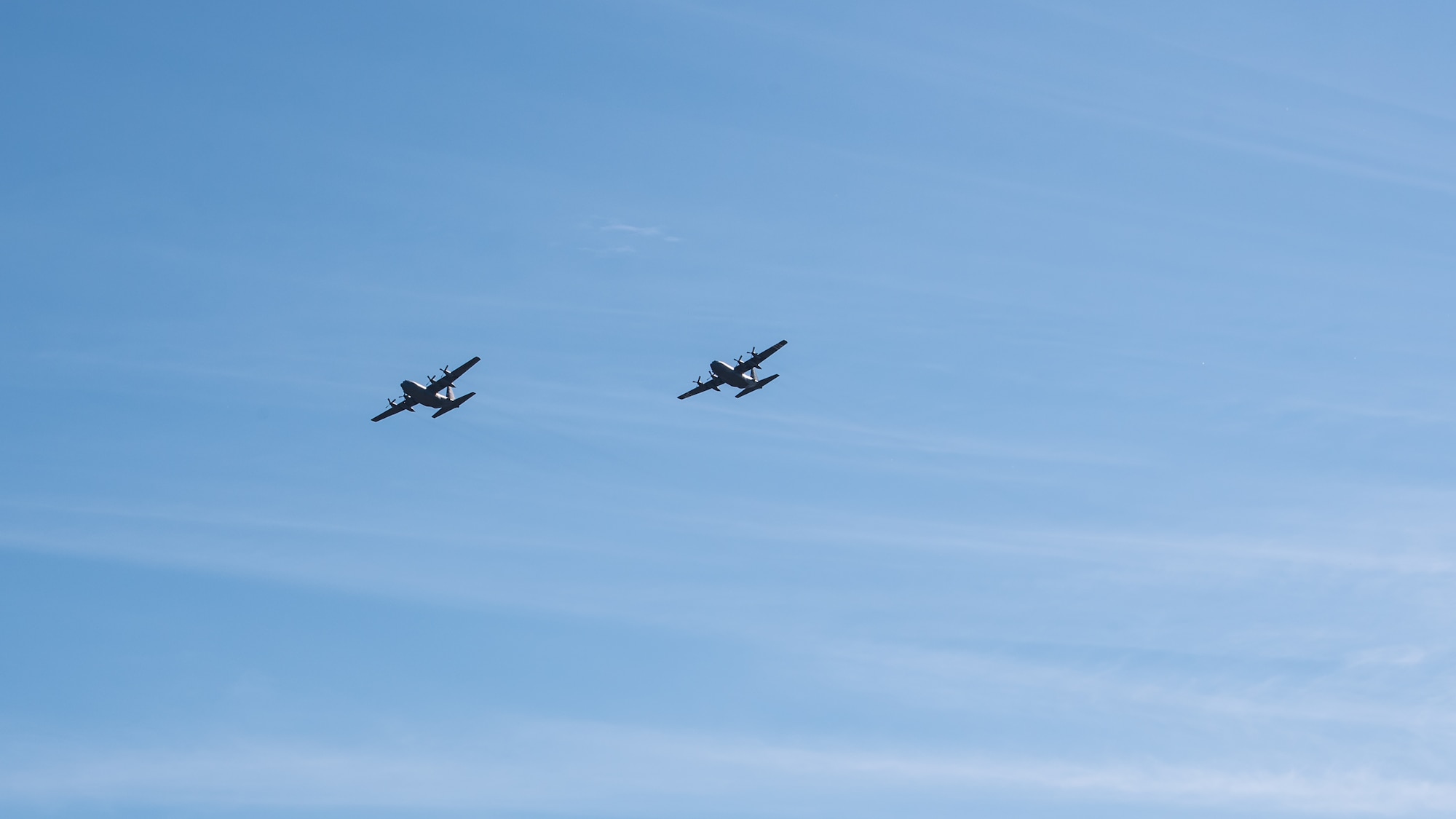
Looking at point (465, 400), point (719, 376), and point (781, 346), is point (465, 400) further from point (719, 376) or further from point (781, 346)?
point (781, 346)

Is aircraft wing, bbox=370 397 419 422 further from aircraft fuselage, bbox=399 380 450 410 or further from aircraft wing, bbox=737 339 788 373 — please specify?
aircraft wing, bbox=737 339 788 373

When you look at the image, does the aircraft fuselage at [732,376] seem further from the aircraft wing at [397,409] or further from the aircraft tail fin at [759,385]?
the aircraft wing at [397,409]

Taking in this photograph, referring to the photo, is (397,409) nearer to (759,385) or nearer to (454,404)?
(454,404)

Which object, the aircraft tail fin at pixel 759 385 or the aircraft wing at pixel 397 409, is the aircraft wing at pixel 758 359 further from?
the aircraft wing at pixel 397 409

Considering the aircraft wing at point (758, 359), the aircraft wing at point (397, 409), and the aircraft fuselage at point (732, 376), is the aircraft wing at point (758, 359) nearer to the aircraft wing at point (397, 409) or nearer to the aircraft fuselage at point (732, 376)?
the aircraft fuselage at point (732, 376)

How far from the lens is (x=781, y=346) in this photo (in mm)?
124688

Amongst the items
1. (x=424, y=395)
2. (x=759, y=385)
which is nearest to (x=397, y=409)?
(x=424, y=395)

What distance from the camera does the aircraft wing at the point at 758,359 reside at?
408ft

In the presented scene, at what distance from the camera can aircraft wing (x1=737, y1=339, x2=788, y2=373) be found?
124375 millimetres

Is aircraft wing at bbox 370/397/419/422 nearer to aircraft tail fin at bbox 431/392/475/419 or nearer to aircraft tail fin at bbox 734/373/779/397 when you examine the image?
aircraft tail fin at bbox 431/392/475/419

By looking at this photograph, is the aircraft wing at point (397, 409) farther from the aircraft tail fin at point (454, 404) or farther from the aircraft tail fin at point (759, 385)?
the aircraft tail fin at point (759, 385)

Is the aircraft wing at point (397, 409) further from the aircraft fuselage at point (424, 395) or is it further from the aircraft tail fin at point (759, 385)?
the aircraft tail fin at point (759, 385)

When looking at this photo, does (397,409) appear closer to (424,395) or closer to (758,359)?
(424,395)

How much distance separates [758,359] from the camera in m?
125
